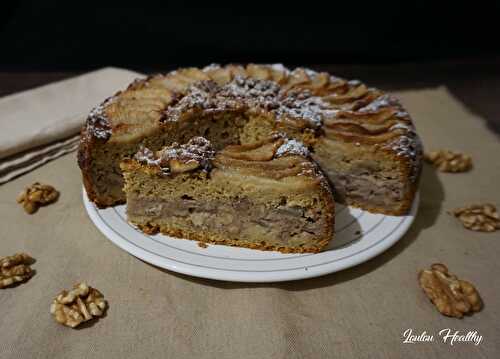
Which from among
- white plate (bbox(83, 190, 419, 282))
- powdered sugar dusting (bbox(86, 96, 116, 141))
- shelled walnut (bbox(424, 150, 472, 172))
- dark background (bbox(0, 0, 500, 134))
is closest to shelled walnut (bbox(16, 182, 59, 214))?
white plate (bbox(83, 190, 419, 282))

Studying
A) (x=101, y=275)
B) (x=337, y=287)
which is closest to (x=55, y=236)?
(x=101, y=275)

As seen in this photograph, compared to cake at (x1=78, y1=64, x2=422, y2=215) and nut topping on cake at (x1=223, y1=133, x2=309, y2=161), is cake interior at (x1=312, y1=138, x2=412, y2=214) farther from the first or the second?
nut topping on cake at (x1=223, y1=133, x2=309, y2=161)

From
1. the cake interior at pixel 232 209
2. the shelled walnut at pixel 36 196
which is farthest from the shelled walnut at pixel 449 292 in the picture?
the shelled walnut at pixel 36 196

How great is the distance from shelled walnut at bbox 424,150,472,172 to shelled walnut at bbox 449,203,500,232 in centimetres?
52

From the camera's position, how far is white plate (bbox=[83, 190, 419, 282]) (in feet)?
8.37

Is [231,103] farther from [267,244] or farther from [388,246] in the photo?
[388,246]

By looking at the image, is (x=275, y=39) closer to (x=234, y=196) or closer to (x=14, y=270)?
(x=234, y=196)

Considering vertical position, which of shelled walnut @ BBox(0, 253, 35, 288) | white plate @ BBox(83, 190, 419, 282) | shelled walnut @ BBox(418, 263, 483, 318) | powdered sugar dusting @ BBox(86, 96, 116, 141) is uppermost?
powdered sugar dusting @ BBox(86, 96, 116, 141)

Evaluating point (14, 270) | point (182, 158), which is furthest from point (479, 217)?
point (14, 270)

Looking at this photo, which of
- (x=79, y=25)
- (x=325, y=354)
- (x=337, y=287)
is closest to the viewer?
(x=325, y=354)

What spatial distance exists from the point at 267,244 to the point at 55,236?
4.20ft

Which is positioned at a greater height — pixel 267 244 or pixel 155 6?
pixel 155 6

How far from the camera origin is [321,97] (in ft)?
11.7

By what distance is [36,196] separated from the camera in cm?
321
